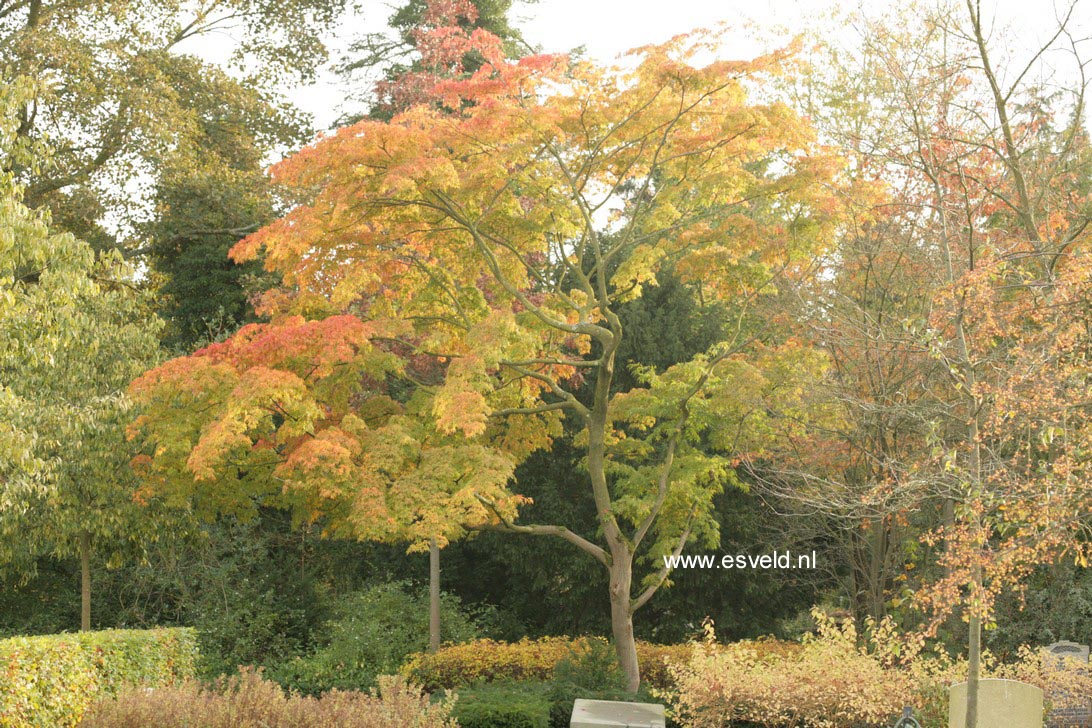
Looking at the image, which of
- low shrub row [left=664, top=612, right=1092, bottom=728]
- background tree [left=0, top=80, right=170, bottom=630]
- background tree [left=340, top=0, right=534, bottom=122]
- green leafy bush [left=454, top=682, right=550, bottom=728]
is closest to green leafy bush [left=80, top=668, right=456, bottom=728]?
green leafy bush [left=454, top=682, right=550, bottom=728]

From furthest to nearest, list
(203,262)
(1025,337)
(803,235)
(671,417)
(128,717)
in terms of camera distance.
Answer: (203,262)
(671,417)
(803,235)
(1025,337)
(128,717)

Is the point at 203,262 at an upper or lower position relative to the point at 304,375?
upper

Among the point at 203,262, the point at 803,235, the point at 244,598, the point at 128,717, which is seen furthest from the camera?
the point at 203,262

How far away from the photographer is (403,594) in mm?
15617

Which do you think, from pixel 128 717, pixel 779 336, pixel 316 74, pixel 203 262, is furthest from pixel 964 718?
pixel 316 74

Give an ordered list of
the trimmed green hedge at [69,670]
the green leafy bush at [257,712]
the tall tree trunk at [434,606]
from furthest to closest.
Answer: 1. the tall tree trunk at [434,606]
2. the trimmed green hedge at [69,670]
3. the green leafy bush at [257,712]

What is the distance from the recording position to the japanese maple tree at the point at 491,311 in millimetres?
10594

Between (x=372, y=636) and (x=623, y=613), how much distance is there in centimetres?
365

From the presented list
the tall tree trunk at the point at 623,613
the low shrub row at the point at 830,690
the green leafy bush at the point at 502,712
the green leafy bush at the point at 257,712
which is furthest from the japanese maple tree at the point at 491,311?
the green leafy bush at the point at 257,712

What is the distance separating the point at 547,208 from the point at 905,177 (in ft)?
15.9

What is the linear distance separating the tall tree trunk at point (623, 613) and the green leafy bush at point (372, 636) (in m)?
2.81

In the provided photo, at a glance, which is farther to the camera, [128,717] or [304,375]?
[304,375]

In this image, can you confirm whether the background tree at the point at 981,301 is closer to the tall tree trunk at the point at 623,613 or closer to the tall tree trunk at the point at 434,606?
the tall tree trunk at the point at 623,613

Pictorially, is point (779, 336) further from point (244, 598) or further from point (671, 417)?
point (244, 598)
